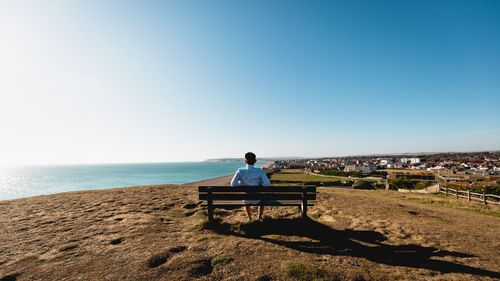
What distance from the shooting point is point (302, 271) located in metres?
3.11

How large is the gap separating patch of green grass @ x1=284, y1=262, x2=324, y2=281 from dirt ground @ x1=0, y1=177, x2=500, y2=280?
0.02 metres

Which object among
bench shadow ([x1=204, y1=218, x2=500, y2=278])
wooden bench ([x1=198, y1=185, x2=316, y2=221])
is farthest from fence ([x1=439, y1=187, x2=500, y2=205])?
wooden bench ([x1=198, y1=185, x2=316, y2=221])

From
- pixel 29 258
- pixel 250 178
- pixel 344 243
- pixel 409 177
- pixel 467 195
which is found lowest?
pixel 409 177

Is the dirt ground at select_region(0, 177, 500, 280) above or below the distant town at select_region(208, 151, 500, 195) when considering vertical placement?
above

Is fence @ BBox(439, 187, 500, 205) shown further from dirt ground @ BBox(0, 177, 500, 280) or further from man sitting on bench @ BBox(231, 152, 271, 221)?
man sitting on bench @ BBox(231, 152, 271, 221)

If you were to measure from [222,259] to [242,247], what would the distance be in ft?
2.19

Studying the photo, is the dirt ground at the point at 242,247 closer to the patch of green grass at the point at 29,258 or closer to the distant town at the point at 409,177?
the patch of green grass at the point at 29,258

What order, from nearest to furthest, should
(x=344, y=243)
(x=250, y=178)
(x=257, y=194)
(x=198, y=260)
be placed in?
(x=198, y=260), (x=344, y=243), (x=257, y=194), (x=250, y=178)

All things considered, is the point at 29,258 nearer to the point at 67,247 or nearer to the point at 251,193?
the point at 67,247

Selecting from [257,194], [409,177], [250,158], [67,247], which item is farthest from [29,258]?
[409,177]

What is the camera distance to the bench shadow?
3.52 meters

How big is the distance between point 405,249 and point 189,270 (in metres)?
4.48

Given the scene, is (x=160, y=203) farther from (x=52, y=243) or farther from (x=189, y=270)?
(x=189, y=270)

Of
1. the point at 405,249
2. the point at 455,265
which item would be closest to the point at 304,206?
the point at 405,249
